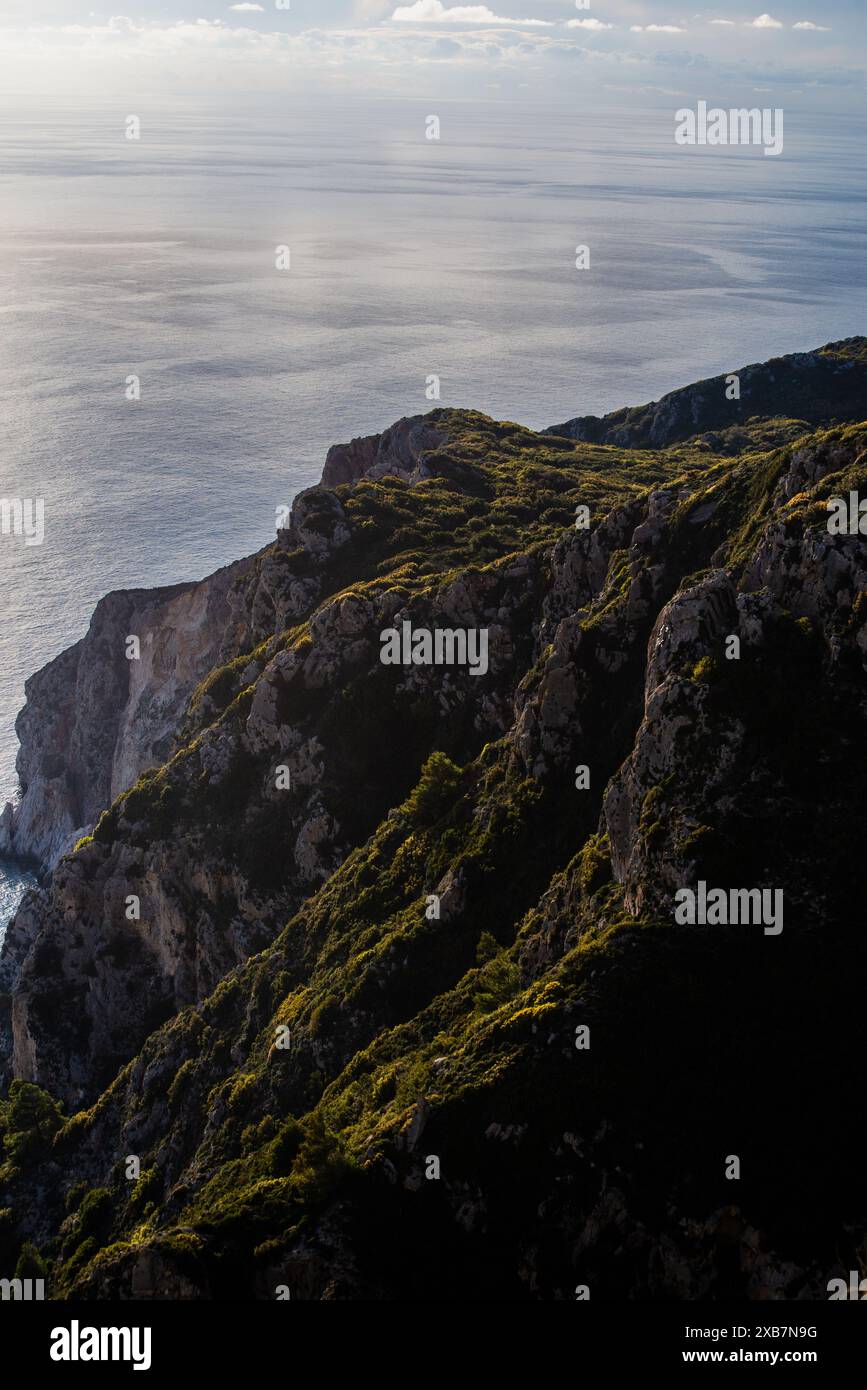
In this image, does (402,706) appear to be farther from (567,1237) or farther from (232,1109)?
(567,1237)
